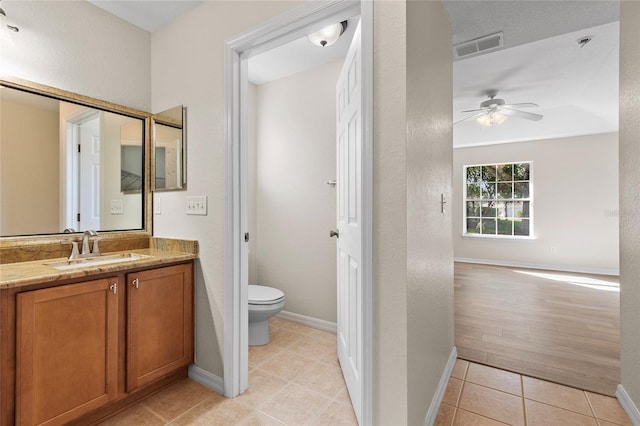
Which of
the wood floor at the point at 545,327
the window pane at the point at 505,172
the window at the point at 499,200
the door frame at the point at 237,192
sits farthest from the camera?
the window pane at the point at 505,172

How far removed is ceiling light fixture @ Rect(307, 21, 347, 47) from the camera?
2.12m

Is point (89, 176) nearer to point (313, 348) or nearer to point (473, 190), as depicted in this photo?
point (313, 348)

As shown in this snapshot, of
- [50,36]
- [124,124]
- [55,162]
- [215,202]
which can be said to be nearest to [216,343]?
[215,202]

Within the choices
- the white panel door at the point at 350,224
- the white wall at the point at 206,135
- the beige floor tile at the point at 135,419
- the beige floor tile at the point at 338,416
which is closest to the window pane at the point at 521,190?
the white panel door at the point at 350,224

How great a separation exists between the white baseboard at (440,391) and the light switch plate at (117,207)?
2.30 meters

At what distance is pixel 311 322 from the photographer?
9.33ft

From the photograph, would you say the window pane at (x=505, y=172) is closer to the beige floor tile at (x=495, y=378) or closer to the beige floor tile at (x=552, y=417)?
the beige floor tile at (x=495, y=378)

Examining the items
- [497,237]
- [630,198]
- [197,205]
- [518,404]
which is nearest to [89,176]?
[197,205]

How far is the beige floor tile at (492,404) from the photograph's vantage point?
163 cm

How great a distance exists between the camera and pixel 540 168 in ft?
18.3

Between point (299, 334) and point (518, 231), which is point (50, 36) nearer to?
point (299, 334)

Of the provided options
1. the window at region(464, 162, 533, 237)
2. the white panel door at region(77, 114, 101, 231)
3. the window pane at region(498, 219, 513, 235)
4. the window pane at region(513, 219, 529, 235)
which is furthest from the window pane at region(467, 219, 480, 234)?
the white panel door at region(77, 114, 101, 231)

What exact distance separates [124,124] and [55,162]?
0.51 meters

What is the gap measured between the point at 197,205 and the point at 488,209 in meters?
5.95
